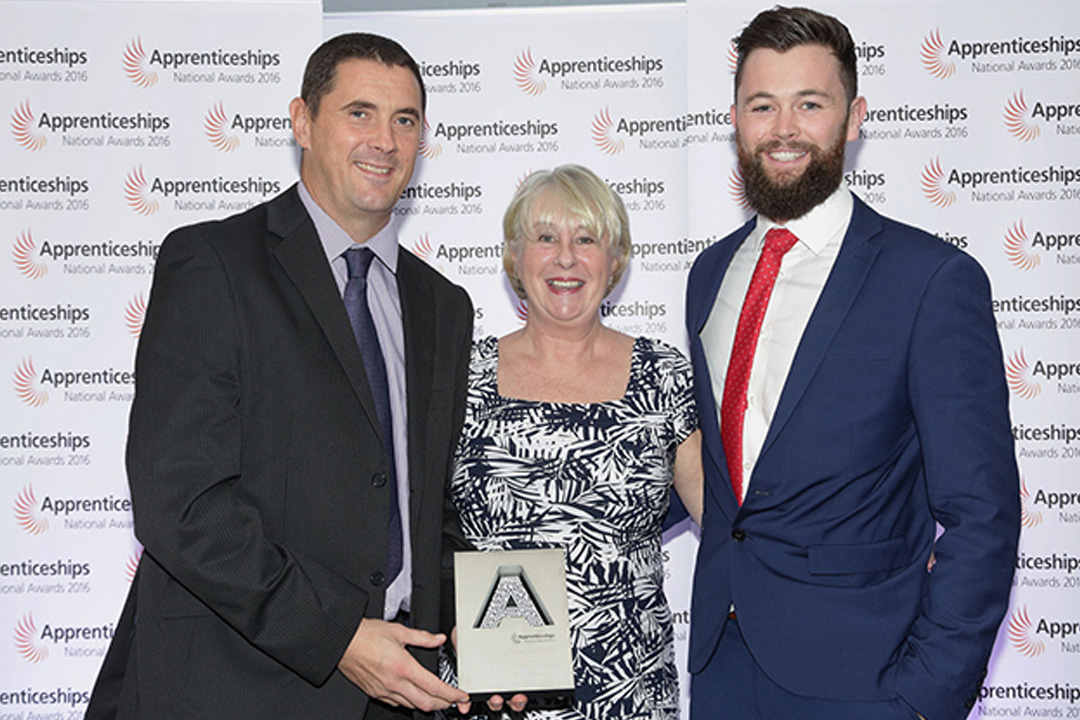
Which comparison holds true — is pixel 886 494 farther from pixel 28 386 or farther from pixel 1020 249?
pixel 28 386

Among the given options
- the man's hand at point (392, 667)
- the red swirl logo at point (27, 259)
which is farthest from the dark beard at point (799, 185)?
the red swirl logo at point (27, 259)

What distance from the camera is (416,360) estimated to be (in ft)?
9.31

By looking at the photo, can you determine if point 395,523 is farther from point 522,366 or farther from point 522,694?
point 522,366

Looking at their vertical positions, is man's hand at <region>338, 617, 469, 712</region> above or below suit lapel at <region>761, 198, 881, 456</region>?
below

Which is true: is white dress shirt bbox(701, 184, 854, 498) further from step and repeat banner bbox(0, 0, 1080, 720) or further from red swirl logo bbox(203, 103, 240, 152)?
red swirl logo bbox(203, 103, 240, 152)

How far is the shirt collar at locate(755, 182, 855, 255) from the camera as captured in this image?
9.23ft

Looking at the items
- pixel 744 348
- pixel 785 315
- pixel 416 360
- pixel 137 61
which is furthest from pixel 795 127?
pixel 137 61

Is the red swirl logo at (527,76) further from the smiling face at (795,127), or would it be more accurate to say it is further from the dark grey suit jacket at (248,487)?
the dark grey suit jacket at (248,487)

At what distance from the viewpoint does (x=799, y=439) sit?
2.60 meters

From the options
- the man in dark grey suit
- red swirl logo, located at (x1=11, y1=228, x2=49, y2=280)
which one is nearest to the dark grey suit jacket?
the man in dark grey suit

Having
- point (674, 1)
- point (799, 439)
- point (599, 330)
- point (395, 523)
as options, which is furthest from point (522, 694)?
point (674, 1)

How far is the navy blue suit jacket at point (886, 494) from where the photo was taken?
7.92 ft

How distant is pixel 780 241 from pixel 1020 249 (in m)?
2.80

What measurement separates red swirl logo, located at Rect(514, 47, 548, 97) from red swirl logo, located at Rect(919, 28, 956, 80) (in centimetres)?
203
